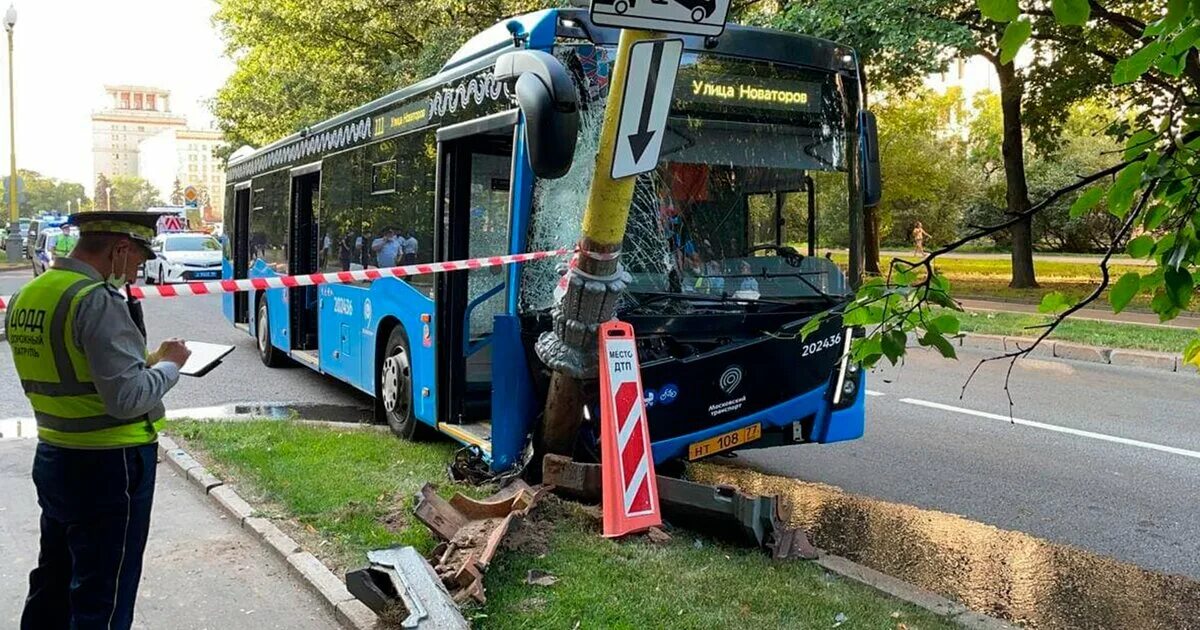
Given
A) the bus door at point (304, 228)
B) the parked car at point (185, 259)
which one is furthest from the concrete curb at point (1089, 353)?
the parked car at point (185, 259)

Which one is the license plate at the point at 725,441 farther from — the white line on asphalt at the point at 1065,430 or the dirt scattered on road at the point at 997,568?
the white line on asphalt at the point at 1065,430

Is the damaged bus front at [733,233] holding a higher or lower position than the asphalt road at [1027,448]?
higher

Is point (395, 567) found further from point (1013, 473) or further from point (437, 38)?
point (437, 38)

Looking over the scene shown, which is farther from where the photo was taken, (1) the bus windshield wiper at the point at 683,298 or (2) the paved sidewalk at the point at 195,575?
(1) the bus windshield wiper at the point at 683,298

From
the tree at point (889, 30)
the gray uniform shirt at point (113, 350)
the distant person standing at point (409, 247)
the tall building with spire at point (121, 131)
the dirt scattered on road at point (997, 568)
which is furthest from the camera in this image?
the tall building with spire at point (121, 131)

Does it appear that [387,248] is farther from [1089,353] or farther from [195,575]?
[1089,353]

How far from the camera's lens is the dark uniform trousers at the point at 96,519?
10.9 feet

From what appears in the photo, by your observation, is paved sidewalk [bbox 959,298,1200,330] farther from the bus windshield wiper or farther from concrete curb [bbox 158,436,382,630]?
concrete curb [bbox 158,436,382,630]

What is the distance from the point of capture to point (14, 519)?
19.1 feet

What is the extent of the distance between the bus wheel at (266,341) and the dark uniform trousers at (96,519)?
934 cm

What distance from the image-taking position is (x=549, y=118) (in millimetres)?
4621

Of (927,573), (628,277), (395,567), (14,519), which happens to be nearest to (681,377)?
(628,277)

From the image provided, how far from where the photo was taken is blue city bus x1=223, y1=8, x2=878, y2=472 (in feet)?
18.6

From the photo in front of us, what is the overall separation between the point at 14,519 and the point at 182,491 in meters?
0.94
